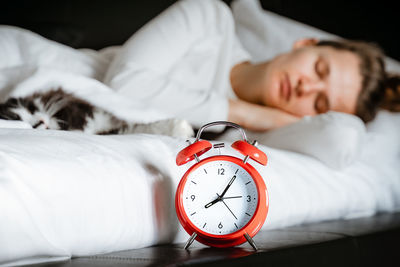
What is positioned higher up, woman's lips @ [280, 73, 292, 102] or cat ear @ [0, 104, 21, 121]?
cat ear @ [0, 104, 21, 121]

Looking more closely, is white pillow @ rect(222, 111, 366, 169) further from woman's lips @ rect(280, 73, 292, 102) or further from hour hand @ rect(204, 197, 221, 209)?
hour hand @ rect(204, 197, 221, 209)

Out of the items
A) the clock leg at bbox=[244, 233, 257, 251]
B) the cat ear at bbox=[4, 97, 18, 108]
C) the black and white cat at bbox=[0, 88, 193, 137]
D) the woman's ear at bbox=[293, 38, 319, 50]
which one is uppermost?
the clock leg at bbox=[244, 233, 257, 251]

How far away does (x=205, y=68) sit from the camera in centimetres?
198

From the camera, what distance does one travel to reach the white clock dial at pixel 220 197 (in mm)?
818

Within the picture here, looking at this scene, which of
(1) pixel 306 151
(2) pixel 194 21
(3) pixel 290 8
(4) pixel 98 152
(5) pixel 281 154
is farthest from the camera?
(3) pixel 290 8

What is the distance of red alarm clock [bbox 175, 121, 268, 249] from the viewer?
81 cm

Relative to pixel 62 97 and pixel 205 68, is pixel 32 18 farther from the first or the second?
pixel 62 97

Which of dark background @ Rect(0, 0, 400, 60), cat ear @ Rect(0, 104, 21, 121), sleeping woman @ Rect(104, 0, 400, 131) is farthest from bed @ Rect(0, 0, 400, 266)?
dark background @ Rect(0, 0, 400, 60)

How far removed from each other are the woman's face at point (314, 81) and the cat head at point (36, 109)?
0.93m

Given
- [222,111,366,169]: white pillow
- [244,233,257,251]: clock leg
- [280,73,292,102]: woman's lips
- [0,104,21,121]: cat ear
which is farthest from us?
[280,73,292,102]: woman's lips

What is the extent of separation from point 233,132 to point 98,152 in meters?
1.04

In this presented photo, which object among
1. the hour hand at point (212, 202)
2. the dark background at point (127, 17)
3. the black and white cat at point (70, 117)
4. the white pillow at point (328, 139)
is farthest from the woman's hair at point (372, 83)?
the hour hand at point (212, 202)

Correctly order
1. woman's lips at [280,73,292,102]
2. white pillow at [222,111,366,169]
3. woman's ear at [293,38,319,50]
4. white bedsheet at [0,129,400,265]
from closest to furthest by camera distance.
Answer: white bedsheet at [0,129,400,265]
white pillow at [222,111,366,169]
woman's lips at [280,73,292,102]
woman's ear at [293,38,319,50]

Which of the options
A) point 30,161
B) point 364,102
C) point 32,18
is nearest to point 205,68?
point 364,102
